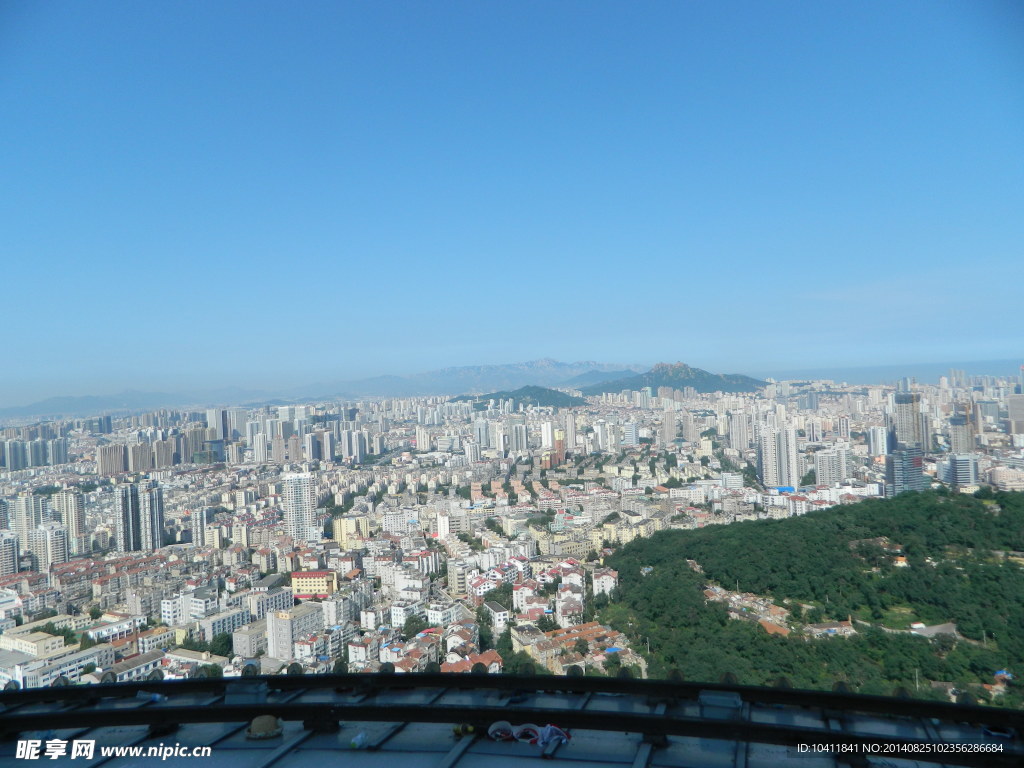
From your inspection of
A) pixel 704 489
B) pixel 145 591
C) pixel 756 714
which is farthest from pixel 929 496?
pixel 145 591

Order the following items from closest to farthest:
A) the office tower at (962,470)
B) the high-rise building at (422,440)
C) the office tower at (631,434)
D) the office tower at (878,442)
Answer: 1. the office tower at (962,470)
2. the office tower at (878,442)
3. the office tower at (631,434)
4. the high-rise building at (422,440)

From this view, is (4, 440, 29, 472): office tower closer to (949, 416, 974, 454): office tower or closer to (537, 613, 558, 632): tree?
(537, 613, 558, 632): tree

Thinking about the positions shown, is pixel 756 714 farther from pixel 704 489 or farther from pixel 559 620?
pixel 704 489

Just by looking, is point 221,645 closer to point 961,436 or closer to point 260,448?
point 961,436

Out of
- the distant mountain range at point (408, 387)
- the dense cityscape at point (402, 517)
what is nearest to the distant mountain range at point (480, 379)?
the distant mountain range at point (408, 387)

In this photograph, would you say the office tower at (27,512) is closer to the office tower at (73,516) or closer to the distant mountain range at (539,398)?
the office tower at (73,516)

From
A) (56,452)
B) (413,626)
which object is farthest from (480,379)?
(413,626)
